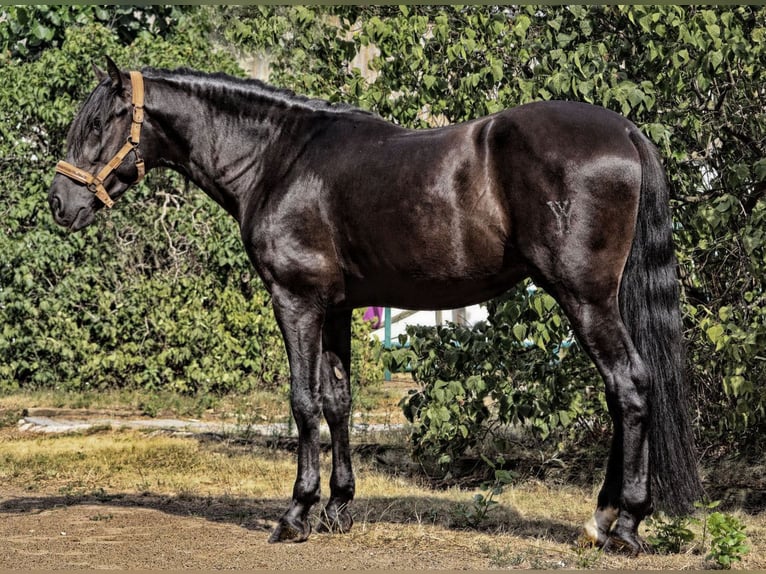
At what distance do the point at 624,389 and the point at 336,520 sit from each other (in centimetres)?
189

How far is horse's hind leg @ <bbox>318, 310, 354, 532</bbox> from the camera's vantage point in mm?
6141

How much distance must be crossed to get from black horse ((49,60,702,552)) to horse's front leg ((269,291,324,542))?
0.04 ft

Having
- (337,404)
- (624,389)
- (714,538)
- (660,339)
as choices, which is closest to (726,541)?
(714,538)

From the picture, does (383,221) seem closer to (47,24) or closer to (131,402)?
(131,402)

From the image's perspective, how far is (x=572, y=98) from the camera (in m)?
6.83

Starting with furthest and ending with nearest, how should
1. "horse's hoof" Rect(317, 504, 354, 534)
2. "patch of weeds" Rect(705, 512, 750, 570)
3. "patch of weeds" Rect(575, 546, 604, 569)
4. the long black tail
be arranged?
"horse's hoof" Rect(317, 504, 354, 534) < the long black tail < "patch of weeds" Rect(575, 546, 604, 569) < "patch of weeds" Rect(705, 512, 750, 570)

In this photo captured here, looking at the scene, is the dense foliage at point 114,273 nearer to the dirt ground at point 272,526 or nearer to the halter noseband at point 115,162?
the dirt ground at point 272,526

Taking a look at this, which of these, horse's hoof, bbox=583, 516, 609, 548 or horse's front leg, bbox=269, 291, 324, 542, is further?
horse's front leg, bbox=269, 291, 324, 542

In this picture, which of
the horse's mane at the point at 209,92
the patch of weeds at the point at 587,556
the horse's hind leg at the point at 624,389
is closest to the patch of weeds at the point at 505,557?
the patch of weeds at the point at 587,556

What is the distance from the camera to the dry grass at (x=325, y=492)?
17.8ft

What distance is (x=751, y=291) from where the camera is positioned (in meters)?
6.66

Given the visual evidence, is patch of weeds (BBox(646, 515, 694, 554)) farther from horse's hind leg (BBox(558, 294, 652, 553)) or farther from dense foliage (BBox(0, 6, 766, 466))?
dense foliage (BBox(0, 6, 766, 466))

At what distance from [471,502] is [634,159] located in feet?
9.20

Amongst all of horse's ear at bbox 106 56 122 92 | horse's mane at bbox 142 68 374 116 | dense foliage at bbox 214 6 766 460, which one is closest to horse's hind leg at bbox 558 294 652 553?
dense foliage at bbox 214 6 766 460
